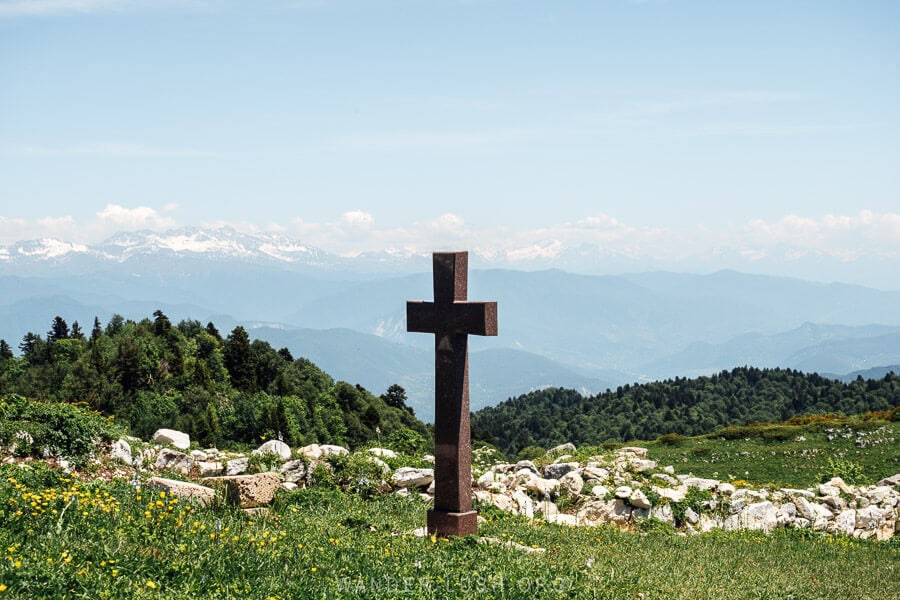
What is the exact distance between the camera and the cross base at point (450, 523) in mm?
11703

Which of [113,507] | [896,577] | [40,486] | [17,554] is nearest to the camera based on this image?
[17,554]

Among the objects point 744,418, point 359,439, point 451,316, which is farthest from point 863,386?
point 451,316

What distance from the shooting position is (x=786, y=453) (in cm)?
2891

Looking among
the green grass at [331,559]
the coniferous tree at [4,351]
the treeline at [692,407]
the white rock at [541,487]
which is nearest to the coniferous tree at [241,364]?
the coniferous tree at [4,351]

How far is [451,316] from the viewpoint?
471 inches

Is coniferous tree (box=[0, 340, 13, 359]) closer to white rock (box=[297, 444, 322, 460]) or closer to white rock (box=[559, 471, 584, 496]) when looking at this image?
white rock (box=[297, 444, 322, 460])

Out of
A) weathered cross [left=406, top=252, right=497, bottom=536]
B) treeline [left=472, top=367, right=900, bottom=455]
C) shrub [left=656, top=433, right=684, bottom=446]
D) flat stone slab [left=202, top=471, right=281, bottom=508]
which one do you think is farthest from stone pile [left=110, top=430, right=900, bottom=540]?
treeline [left=472, top=367, right=900, bottom=455]

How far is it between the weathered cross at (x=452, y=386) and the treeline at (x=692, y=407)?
37.6 meters

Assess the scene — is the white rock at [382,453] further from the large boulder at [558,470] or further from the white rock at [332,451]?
the large boulder at [558,470]

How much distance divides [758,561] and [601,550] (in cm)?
280

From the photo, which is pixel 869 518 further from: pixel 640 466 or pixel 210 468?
pixel 210 468

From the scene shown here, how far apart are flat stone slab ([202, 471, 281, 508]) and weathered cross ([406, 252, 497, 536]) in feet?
9.80

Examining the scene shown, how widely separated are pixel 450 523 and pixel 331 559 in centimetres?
292

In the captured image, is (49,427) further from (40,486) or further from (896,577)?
(896,577)
